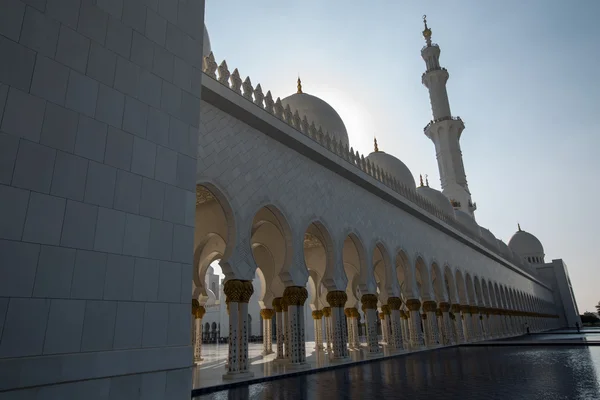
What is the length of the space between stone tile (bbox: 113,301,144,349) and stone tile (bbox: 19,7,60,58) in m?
1.75

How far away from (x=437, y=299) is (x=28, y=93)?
1421 centimetres

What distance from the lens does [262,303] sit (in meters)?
11.0

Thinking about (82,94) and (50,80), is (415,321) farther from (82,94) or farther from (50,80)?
(50,80)

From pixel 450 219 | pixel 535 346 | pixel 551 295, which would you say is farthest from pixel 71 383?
pixel 551 295

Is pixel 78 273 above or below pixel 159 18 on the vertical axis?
below

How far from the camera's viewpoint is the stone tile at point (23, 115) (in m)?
2.41

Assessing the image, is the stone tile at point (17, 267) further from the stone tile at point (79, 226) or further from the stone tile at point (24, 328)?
the stone tile at point (79, 226)

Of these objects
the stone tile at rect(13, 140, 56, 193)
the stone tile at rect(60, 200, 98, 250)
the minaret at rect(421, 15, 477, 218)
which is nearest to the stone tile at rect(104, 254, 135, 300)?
the stone tile at rect(60, 200, 98, 250)

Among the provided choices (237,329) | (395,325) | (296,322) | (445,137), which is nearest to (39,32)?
(237,329)

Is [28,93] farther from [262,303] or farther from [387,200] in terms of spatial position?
[387,200]

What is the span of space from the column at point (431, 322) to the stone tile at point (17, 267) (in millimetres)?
Result: 12587

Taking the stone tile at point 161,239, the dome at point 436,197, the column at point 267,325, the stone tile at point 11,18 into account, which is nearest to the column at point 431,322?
the column at point 267,325

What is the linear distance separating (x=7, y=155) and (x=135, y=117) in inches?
36.5

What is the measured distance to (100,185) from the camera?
9.04 ft
